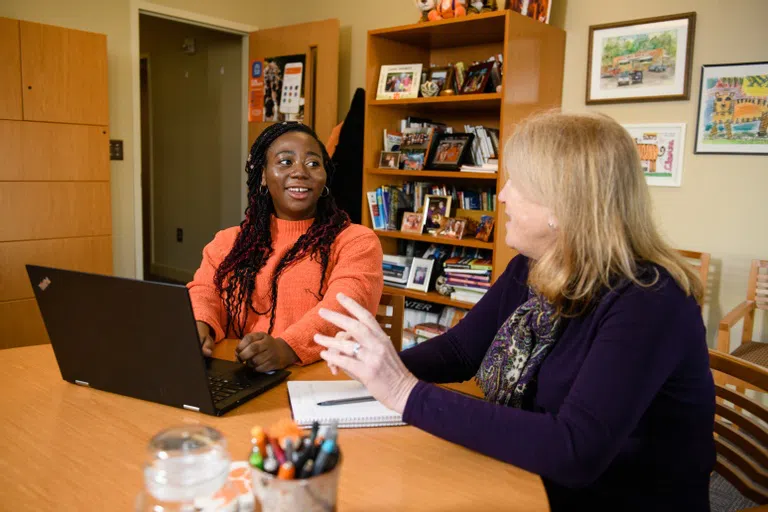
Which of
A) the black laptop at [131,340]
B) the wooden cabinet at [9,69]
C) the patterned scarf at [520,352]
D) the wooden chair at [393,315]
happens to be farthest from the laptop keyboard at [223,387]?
the wooden cabinet at [9,69]

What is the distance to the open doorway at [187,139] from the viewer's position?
504 cm

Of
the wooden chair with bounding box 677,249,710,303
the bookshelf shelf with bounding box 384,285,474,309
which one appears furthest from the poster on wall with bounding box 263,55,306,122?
the wooden chair with bounding box 677,249,710,303

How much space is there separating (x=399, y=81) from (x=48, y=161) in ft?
6.30

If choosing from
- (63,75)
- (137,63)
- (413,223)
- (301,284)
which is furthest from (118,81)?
(301,284)

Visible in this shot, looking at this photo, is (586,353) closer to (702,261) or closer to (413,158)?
(702,261)

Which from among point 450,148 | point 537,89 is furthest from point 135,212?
point 537,89

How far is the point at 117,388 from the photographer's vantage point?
1.20 m

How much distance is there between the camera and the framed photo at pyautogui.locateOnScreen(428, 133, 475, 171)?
3291 millimetres

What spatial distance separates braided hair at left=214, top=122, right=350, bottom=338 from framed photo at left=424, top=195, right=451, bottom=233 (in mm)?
1509

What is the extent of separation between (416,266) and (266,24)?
237 cm

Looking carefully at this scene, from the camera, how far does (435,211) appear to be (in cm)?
346

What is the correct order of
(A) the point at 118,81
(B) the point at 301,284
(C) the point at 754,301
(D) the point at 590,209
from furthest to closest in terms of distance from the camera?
1. (A) the point at 118,81
2. (C) the point at 754,301
3. (B) the point at 301,284
4. (D) the point at 590,209

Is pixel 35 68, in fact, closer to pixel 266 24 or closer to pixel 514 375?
pixel 266 24

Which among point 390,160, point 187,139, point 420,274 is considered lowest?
point 420,274
